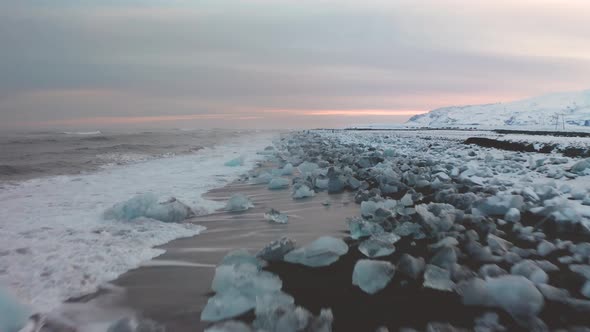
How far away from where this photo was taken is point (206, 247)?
266 cm

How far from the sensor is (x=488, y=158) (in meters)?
7.06

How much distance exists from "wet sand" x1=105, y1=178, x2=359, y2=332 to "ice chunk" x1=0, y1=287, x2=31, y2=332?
0.43 m

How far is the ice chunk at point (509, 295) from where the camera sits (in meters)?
1.58

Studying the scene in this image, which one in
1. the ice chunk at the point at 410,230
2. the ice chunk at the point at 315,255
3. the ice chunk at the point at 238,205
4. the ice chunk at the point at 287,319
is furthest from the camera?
the ice chunk at the point at 238,205

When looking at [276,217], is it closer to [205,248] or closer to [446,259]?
[205,248]

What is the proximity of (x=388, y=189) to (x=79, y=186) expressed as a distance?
4.99 metres

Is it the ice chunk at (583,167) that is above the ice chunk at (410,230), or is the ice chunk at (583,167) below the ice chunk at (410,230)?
above

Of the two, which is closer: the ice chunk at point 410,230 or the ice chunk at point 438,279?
the ice chunk at point 438,279

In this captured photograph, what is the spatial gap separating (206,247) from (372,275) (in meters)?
1.33

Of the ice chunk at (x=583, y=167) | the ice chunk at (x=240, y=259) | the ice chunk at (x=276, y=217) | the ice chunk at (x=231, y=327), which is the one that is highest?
the ice chunk at (x=583, y=167)

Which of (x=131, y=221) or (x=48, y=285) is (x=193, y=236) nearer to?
(x=131, y=221)

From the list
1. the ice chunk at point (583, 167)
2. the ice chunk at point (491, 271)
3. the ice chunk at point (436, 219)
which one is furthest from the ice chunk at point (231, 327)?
the ice chunk at point (583, 167)

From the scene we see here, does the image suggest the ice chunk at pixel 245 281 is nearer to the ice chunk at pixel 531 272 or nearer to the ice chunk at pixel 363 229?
the ice chunk at pixel 363 229

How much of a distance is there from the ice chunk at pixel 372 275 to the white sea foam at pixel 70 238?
1456 millimetres
